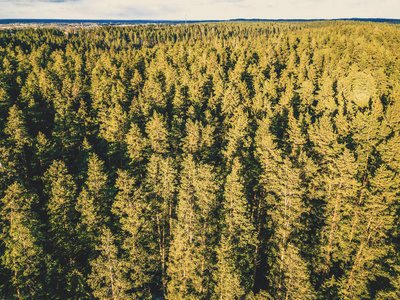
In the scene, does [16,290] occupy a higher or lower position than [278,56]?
lower

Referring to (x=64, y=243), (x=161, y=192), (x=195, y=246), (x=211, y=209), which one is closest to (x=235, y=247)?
(x=195, y=246)

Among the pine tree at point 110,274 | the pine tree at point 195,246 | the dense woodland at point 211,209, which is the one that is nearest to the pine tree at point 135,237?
the dense woodland at point 211,209

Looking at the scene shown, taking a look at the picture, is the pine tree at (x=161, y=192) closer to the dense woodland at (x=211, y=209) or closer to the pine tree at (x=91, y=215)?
the dense woodland at (x=211, y=209)

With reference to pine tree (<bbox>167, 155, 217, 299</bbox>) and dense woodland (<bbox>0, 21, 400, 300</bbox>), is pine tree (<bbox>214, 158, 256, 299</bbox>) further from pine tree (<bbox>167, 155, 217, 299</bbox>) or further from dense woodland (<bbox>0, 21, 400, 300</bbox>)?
→ pine tree (<bbox>167, 155, 217, 299</bbox>)

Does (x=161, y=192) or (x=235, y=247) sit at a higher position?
(x=161, y=192)

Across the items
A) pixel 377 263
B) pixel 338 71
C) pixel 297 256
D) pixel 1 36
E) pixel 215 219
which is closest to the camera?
pixel 297 256

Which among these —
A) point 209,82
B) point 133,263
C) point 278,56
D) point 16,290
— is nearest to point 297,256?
point 133,263

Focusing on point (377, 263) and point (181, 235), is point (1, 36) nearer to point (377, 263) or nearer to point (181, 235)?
point (181, 235)

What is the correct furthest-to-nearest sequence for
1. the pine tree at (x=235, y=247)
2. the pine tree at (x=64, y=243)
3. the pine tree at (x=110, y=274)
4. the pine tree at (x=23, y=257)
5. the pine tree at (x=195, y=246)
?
the pine tree at (x=64, y=243) < the pine tree at (x=195, y=246) < the pine tree at (x=235, y=247) < the pine tree at (x=110, y=274) < the pine tree at (x=23, y=257)

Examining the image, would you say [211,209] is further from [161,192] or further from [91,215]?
[91,215]

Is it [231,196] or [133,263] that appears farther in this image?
[231,196]

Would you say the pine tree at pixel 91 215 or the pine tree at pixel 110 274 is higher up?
the pine tree at pixel 91 215
